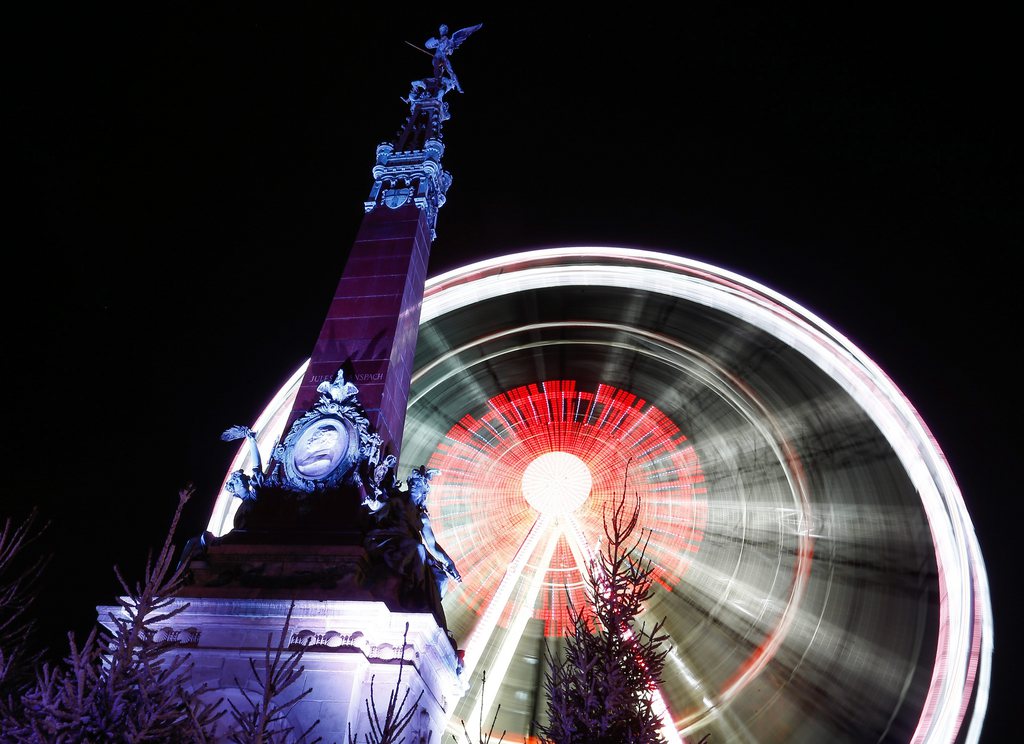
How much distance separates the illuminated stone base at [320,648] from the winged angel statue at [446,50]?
15.3 metres

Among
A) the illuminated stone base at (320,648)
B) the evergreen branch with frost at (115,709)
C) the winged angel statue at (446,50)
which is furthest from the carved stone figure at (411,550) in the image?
the winged angel statue at (446,50)

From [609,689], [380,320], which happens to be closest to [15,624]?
[380,320]

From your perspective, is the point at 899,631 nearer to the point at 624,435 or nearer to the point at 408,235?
the point at 624,435

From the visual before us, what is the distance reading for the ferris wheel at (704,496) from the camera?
433 inches

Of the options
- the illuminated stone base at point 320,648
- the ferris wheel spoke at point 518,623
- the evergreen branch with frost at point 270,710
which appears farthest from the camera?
the ferris wheel spoke at point 518,623

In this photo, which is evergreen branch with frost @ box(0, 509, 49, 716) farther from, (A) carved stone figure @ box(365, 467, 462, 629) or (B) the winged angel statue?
(B) the winged angel statue

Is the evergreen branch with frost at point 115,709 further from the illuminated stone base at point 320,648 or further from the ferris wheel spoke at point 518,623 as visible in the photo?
the ferris wheel spoke at point 518,623

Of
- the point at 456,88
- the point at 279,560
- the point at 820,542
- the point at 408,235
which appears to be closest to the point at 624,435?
the point at 820,542

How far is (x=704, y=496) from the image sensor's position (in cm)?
1446

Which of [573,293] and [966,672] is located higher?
[573,293]

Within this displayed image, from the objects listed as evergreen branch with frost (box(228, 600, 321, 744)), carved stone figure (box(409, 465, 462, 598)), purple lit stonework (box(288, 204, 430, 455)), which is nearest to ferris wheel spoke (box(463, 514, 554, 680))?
carved stone figure (box(409, 465, 462, 598))

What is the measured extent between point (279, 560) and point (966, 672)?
945 centimetres

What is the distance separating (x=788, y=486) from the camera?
44.7 ft

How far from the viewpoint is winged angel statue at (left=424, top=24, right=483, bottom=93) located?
1920 centimetres
